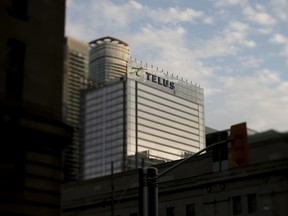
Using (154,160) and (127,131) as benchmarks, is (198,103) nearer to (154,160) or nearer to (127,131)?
(154,160)

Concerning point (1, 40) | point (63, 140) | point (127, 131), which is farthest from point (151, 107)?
point (1, 40)

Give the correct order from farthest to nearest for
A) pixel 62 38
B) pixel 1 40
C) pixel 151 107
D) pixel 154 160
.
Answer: pixel 154 160, pixel 151 107, pixel 62 38, pixel 1 40

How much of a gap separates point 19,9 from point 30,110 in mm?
3416

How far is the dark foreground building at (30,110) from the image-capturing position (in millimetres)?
17688

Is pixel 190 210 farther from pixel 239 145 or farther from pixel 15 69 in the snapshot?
pixel 15 69

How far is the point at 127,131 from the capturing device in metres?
20.0

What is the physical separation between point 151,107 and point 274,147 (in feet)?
24.1

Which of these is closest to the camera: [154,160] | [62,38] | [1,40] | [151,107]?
[1,40]

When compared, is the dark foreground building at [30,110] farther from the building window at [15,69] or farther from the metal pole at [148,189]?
the metal pole at [148,189]

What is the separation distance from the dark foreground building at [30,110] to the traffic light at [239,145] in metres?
5.86

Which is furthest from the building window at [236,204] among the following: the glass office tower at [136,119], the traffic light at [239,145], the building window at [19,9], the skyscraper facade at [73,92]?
the building window at [19,9]

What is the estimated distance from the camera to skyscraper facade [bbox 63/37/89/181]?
18844 millimetres

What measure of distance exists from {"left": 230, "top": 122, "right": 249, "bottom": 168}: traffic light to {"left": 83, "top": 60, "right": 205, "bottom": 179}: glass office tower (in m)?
3.21

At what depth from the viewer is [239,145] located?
20.8 metres
